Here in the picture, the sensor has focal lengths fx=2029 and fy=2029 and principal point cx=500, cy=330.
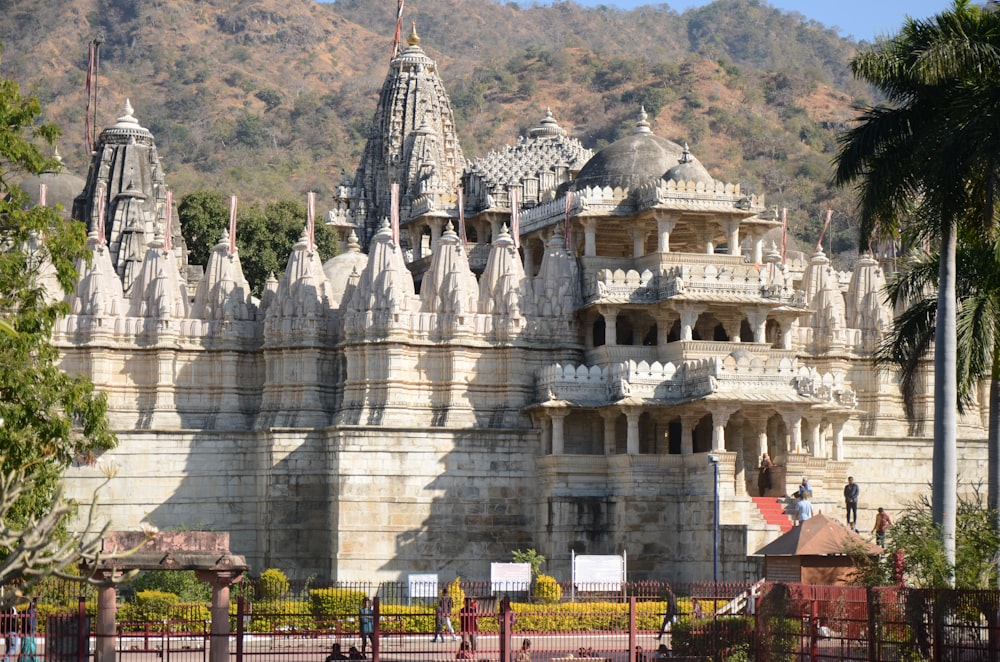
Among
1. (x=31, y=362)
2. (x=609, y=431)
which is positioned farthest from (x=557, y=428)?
(x=31, y=362)

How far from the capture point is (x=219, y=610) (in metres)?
36.0

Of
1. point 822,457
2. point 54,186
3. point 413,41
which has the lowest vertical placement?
point 822,457

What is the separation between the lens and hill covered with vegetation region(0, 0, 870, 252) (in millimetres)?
152375

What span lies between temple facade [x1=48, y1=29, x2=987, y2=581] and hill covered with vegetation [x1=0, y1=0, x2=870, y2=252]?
7797 cm

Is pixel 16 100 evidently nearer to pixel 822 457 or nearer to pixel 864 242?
pixel 864 242

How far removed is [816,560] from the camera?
39500 millimetres

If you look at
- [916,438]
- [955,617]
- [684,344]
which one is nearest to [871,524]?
[916,438]

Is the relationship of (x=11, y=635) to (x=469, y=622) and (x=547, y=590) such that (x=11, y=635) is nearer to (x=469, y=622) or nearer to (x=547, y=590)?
(x=469, y=622)

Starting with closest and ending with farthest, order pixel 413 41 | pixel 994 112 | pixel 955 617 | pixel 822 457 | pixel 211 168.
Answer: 1. pixel 955 617
2. pixel 994 112
3. pixel 822 457
4. pixel 413 41
5. pixel 211 168

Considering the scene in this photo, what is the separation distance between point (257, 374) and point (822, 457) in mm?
17049

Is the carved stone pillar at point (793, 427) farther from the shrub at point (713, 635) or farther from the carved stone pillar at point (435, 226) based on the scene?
the carved stone pillar at point (435, 226)

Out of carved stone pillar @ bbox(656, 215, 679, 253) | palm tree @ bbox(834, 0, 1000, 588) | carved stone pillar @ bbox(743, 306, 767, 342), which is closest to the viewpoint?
palm tree @ bbox(834, 0, 1000, 588)

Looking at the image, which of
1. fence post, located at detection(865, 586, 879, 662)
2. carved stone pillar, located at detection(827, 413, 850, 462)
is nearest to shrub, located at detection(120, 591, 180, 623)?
fence post, located at detection(865, 586, 879, 662)

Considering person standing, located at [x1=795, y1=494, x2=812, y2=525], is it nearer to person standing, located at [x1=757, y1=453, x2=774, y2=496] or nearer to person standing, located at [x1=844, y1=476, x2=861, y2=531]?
person standing, located at [x1=844, y1=476, x2=861, y2=531]
